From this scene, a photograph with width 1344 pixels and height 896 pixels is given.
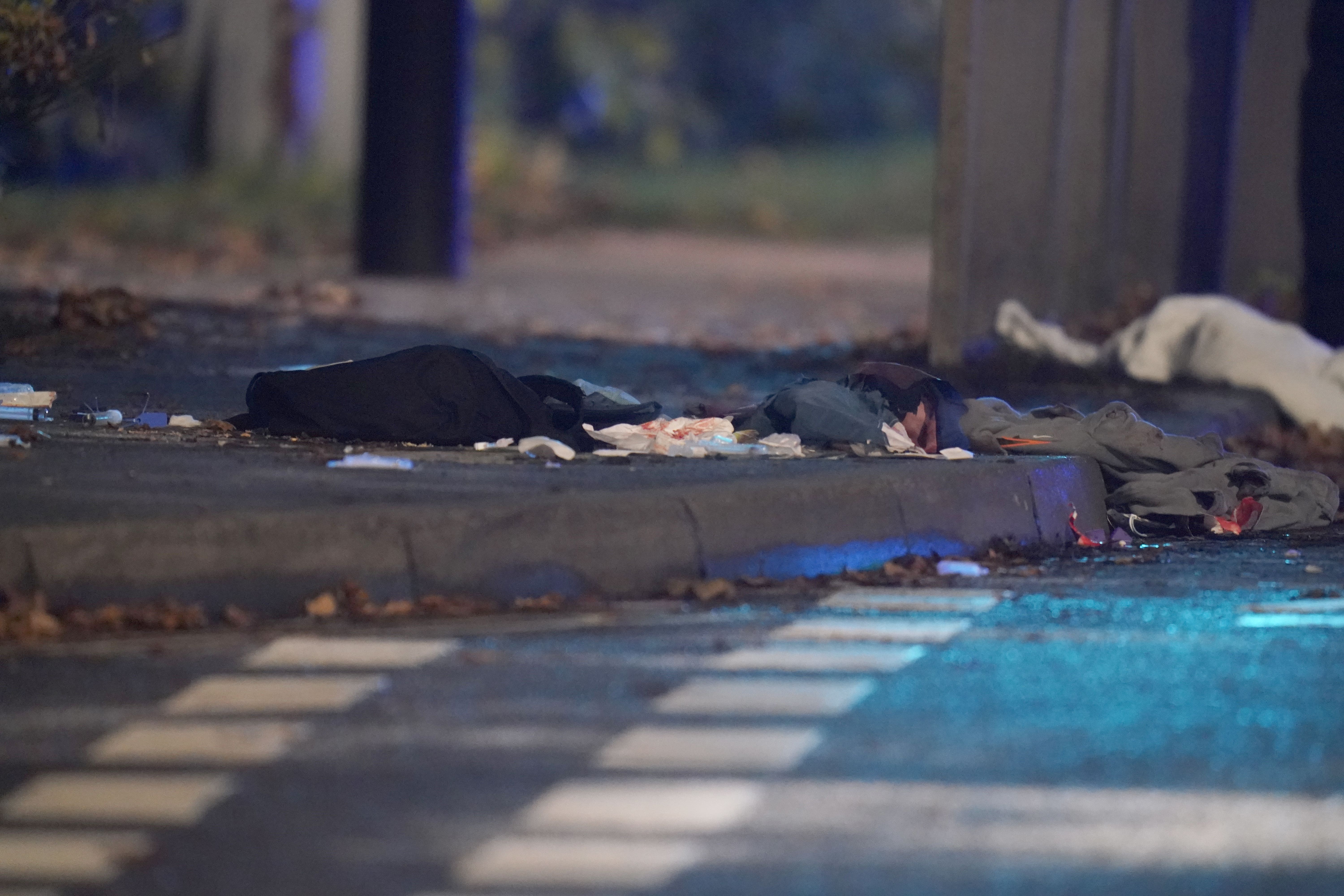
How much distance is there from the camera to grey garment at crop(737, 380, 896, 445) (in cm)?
664

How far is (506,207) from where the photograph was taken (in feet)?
81.9

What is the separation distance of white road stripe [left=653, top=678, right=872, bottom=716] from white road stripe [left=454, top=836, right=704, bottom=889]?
2.61 ft

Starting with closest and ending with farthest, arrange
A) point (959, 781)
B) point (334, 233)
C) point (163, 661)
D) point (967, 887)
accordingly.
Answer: point (967, 887), point (959, 781), point (163, 661), point (334, 233)

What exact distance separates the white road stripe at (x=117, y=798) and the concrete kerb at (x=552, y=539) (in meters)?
1.22

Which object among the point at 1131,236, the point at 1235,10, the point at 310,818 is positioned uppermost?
the point at 1235,10

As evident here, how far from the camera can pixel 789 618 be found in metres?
5.06

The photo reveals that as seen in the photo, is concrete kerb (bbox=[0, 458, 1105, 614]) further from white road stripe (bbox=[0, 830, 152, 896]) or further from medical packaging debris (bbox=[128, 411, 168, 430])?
medical packaging debris (bbox=[128, 411, 168, 430])

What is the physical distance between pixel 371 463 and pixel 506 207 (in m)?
19.2

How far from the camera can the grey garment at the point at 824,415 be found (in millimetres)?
6641

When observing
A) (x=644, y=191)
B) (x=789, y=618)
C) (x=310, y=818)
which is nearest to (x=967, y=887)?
(x=310, y=818)

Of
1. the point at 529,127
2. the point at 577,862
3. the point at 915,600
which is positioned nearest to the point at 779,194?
the point at 529,127

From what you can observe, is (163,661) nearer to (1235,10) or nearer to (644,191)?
(1235,10)

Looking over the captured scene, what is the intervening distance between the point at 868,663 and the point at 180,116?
26854mm

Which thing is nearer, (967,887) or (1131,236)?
(967,887)
